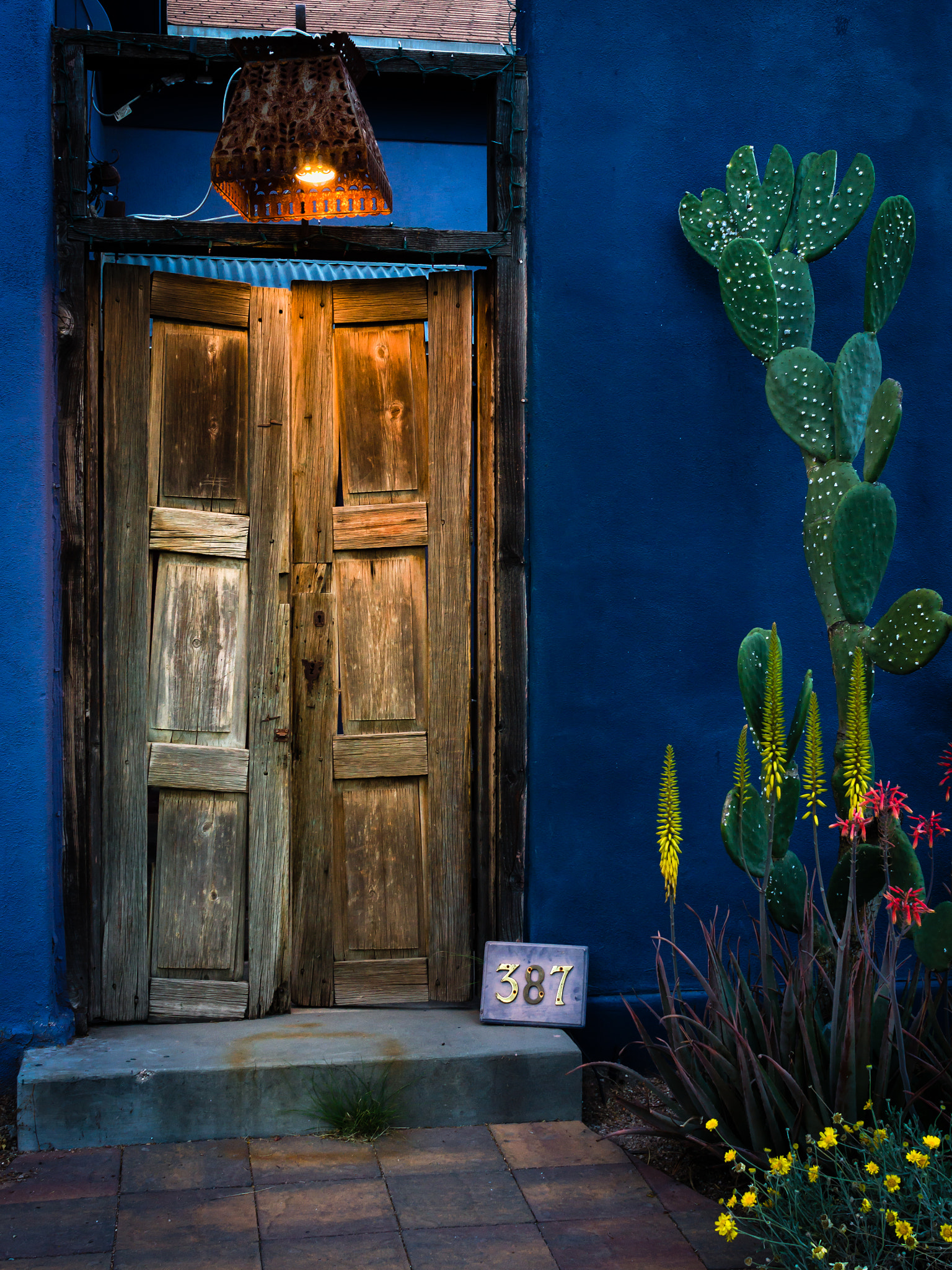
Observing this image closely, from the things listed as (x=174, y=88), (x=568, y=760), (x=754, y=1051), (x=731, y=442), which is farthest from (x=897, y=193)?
(x=174, y=88)

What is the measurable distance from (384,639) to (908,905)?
191cm

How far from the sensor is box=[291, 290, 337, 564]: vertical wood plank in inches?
155

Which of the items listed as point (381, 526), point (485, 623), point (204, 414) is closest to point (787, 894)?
point (485, 623)

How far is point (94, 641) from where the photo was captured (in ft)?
12.1

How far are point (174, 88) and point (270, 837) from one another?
16.8 ft

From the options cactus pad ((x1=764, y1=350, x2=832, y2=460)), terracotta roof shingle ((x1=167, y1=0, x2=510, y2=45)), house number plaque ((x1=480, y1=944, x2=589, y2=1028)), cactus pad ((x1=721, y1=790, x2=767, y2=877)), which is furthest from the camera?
terracotta roof shingle ((x1=167, y1=0, x2=510, y2=45))

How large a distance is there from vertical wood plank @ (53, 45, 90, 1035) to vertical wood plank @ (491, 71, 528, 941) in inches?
53.4

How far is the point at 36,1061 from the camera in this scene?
332cm

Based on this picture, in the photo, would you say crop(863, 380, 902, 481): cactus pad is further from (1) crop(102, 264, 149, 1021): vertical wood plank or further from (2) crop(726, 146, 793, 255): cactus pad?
(1) crop(102, 264, 149, 1021): vertical wood plank

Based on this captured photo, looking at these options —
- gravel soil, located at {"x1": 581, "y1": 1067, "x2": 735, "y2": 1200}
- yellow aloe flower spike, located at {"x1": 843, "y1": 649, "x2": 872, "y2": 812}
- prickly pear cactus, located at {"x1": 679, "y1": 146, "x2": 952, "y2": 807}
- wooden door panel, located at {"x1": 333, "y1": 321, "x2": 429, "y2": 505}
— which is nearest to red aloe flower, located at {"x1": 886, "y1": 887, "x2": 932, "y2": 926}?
yellow aloe flower spike, located at {"x1": 843, "y1": 649, "x2": 872, "y2": 812}

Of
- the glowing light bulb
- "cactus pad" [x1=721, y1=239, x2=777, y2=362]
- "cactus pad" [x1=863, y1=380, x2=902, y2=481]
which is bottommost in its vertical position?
"cactus pad" [x1=863, y1=380, x2=902, y2=481]

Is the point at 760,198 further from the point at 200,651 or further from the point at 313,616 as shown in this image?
the point at 200,651

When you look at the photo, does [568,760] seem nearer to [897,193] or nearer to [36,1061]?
[36,1061]

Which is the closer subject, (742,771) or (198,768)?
(742,771)
